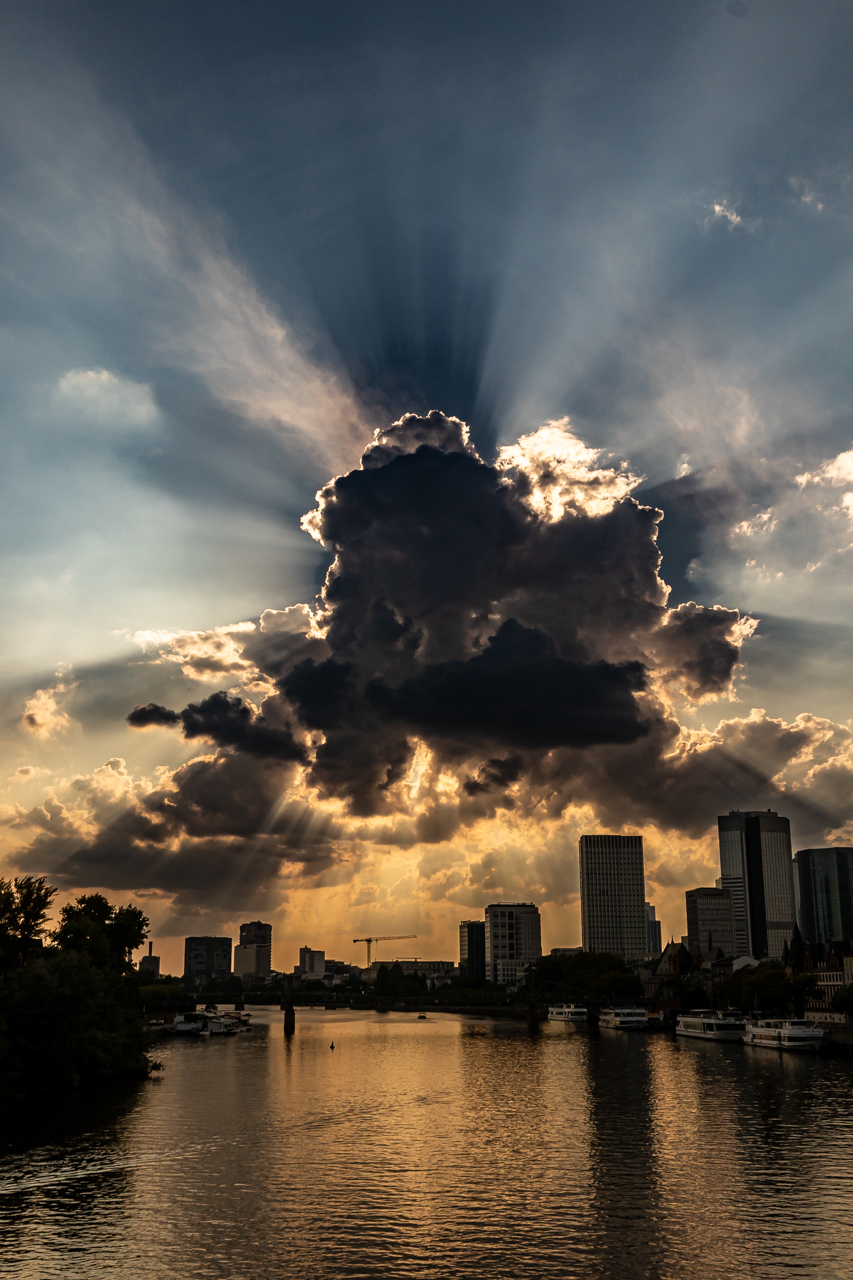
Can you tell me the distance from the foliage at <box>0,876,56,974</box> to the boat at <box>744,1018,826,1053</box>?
112390 millimetres

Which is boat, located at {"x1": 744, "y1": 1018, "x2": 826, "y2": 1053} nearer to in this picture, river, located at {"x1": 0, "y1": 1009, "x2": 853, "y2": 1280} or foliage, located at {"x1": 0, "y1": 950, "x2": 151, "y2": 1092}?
river, located at {"x1": 0, "y1": 1009, "x2": 853, "y2": 1280}

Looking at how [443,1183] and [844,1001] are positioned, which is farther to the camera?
[844,1001]

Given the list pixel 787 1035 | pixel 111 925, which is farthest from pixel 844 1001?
pixel 111 925

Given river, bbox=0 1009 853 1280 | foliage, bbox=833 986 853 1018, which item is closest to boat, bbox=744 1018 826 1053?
foliage, bbox=833 986 853 1018

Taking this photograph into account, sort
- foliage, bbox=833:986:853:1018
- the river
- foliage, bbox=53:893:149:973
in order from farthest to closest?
foliage, bbox=833:986:853:1018, foliage, bbox=53:893:149:973, the river

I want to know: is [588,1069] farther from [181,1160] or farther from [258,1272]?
[258,1272]

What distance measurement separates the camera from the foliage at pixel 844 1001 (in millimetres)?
163875

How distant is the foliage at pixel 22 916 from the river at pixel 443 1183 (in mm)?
18046

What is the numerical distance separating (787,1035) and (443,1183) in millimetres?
111041

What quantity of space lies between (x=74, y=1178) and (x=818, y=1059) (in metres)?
114

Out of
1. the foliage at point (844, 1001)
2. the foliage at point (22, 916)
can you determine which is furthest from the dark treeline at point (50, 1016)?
the foliage at point (844, 1001)

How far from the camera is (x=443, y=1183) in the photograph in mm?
67875

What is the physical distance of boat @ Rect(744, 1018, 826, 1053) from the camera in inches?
6230

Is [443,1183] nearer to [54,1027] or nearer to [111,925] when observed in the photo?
[54,1027]
